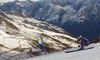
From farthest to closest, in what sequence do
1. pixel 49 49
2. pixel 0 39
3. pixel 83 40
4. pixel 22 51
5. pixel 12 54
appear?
pixel 49 49 < pixel 0 39 < pixel 22 51 < pixel 12 54 < pixel 83 40

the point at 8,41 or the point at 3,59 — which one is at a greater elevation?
the point at 8,41

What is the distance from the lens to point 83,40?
34.6 meters

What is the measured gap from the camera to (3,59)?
5781 cm

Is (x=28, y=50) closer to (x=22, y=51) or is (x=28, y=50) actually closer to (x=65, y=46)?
(x=22, y=51)

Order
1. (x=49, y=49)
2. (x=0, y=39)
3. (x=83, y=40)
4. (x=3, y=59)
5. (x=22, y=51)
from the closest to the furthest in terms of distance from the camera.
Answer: (x=83, y=40) → (x=3, y=59) → (x=22, y=51) → (x=0, y=39) → (x=49, y=49)

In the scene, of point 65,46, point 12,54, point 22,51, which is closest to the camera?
point 12,54

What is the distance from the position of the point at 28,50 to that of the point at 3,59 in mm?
14174

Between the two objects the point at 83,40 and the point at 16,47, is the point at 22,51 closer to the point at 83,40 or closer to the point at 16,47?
the point at 16,47

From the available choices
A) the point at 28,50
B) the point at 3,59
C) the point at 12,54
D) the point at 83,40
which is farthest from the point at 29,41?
the point at 83,40

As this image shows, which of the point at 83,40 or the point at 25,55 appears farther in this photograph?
the point at 25,55

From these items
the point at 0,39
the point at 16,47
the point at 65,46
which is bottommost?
the point at 65,46

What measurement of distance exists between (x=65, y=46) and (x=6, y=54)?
4103cm

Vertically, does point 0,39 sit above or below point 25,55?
above

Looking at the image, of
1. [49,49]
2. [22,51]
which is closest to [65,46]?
[49,49]
